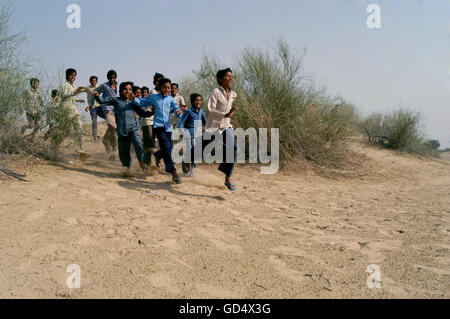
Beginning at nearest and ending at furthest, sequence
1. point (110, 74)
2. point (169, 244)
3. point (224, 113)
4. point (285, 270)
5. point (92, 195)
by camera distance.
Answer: point (285, 270) → point (169, 244) → point (92, 195) → point (224, 113) → point (110, 74)

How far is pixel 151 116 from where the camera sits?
5.27m

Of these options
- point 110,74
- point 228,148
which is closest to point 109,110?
point 110,74

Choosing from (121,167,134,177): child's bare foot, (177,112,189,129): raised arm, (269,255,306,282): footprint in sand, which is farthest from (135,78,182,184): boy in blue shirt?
(269,255,306,282): footprint in sand

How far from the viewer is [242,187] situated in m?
5.35

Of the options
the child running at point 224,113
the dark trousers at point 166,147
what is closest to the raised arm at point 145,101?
the dark trousers at point 166,147

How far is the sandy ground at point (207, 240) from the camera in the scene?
82.6 inches

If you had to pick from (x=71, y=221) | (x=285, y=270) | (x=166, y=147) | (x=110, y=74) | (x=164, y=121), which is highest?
(x=110, y=74)

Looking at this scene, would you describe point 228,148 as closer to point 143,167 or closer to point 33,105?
point 143,167

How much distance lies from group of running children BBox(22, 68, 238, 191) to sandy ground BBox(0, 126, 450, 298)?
1.69 feet

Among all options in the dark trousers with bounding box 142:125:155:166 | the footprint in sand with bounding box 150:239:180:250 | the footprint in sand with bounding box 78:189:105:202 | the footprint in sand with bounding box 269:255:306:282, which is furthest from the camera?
the dark trousers with bounding box 142:125:155:166

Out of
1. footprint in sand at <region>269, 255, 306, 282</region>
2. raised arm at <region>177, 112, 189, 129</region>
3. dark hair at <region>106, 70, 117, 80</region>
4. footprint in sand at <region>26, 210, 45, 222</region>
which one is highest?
dark hair at <region>106, 70, 117, 80</region>

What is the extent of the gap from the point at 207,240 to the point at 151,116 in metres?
3.01

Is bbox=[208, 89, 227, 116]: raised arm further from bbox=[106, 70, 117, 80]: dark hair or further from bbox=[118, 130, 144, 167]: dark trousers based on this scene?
bbox=[106, 70, 117, 80]: dark hair

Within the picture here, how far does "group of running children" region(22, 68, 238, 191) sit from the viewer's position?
459cm
